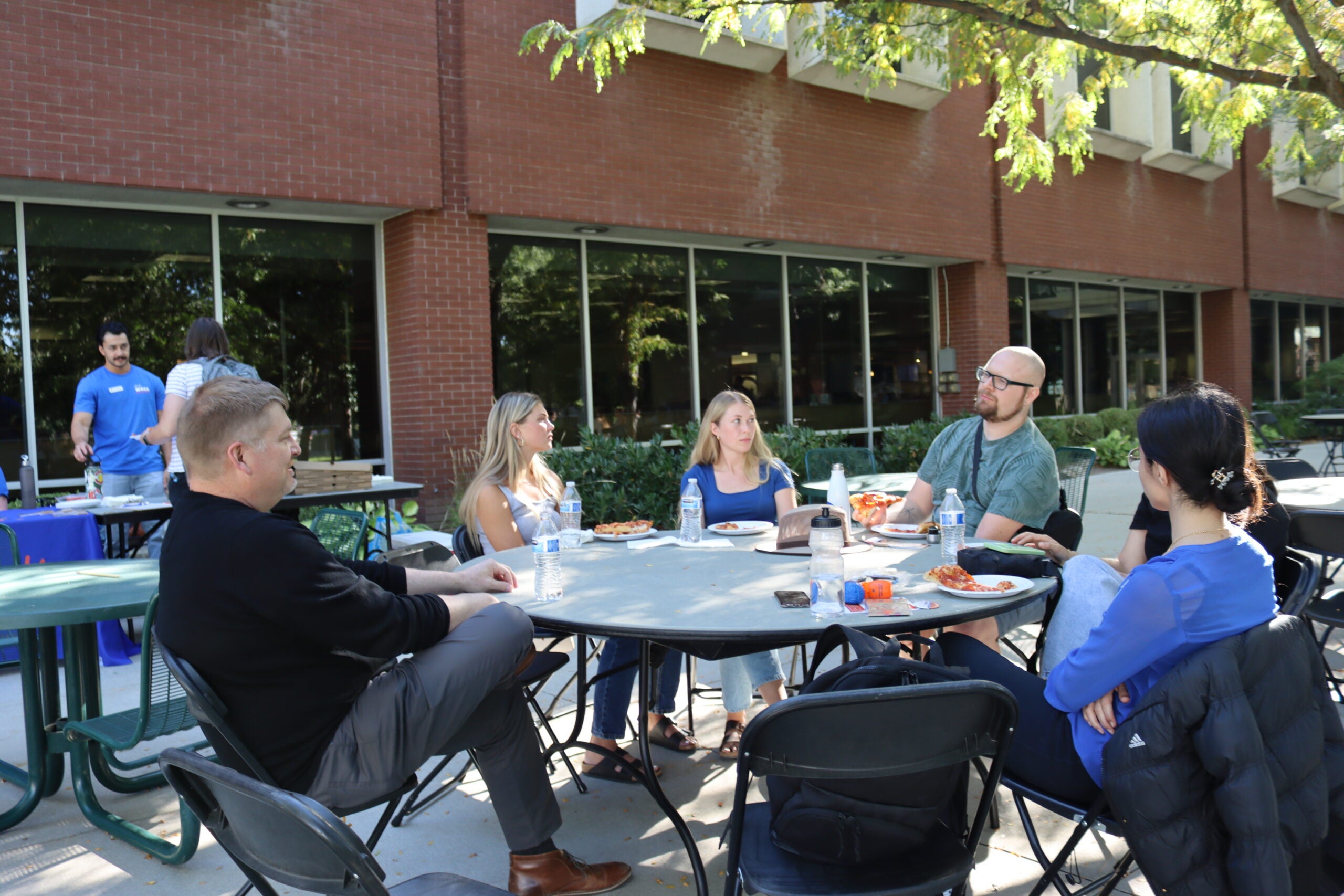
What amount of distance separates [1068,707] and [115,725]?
121 inches

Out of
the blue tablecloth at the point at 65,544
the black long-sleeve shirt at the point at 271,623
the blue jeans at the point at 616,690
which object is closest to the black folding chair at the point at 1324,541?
the blue jeans at the point at 616,690

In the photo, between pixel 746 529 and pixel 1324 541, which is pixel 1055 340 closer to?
pixel 1324 541

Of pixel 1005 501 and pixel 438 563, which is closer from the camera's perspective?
pixel 438 563

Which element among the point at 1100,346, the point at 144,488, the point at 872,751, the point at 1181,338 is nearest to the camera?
the point at 872,751

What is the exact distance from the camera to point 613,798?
359cm

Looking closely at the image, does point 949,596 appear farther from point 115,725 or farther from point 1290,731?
point 115,725

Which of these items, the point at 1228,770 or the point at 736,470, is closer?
the point at 1228,770

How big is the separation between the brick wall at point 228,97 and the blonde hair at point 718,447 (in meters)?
5.16

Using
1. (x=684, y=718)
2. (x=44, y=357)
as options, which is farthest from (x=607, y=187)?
(x=684, y=718)

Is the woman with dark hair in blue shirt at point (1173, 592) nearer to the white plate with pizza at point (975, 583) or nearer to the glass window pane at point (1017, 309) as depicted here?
the white plate with pizza at point (975, 583)

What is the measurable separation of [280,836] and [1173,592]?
6.07 ft

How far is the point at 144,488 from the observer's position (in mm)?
6836

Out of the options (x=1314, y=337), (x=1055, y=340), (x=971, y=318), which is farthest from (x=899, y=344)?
(x=1314, y=337)

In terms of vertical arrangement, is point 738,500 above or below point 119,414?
below
